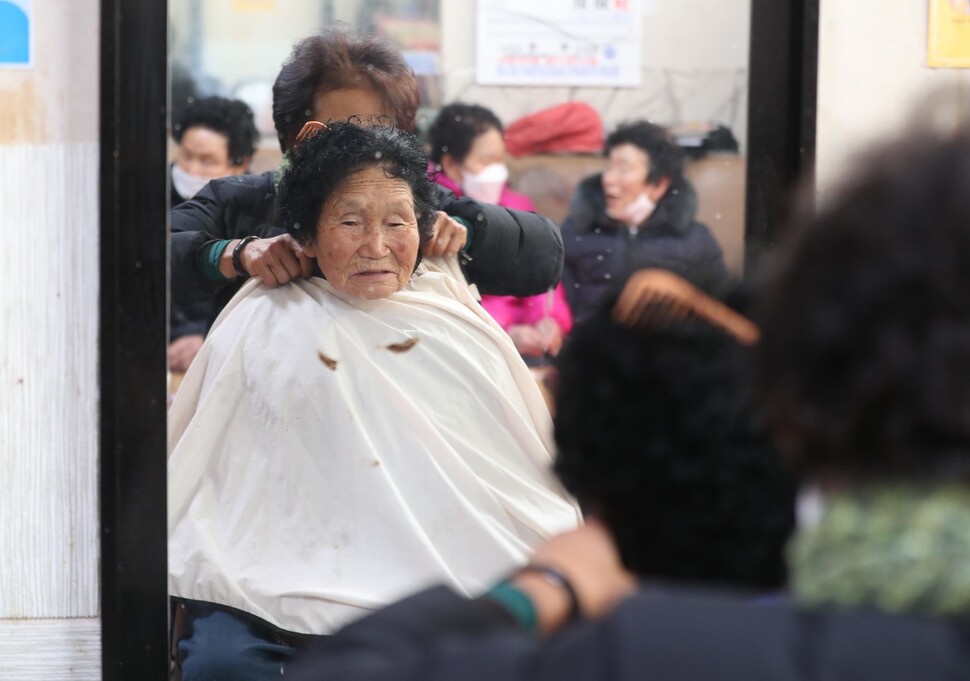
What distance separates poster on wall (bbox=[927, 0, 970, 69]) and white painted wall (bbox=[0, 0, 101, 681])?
1.92m

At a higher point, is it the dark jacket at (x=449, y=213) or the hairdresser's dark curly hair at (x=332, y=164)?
the hairdresser's dark curly hair at (x=332, y=164)

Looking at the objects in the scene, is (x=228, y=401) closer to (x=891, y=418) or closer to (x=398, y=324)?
(x=398, y=324)

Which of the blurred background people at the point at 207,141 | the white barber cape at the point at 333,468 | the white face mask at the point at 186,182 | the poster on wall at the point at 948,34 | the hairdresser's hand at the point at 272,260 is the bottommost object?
the white barber cape at the point at 333,468

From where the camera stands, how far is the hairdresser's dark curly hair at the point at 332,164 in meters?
2.86

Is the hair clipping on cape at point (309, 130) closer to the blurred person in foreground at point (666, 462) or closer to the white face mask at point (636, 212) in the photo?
the white face mask at point (636, 212)

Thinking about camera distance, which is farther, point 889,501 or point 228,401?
point 228,401

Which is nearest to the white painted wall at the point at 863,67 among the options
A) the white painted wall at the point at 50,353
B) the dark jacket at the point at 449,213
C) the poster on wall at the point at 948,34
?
the poster on wall at the point at 948,34

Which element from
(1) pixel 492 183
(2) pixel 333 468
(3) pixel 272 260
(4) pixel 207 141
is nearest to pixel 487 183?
(1) pixel 492 183

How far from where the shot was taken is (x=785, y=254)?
3.57 feet

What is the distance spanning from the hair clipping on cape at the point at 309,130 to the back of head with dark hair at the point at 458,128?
25cm

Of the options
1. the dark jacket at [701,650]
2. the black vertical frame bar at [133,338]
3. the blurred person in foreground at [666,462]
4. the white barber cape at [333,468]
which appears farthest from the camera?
the white barber cape at [333,468]

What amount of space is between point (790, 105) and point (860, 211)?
2017 millimetres

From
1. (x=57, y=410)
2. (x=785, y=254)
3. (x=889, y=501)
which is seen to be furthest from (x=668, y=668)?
(x=57, y=410)

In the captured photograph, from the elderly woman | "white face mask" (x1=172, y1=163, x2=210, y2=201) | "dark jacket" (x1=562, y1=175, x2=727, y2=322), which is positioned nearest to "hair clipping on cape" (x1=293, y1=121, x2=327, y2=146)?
the elderly woman
